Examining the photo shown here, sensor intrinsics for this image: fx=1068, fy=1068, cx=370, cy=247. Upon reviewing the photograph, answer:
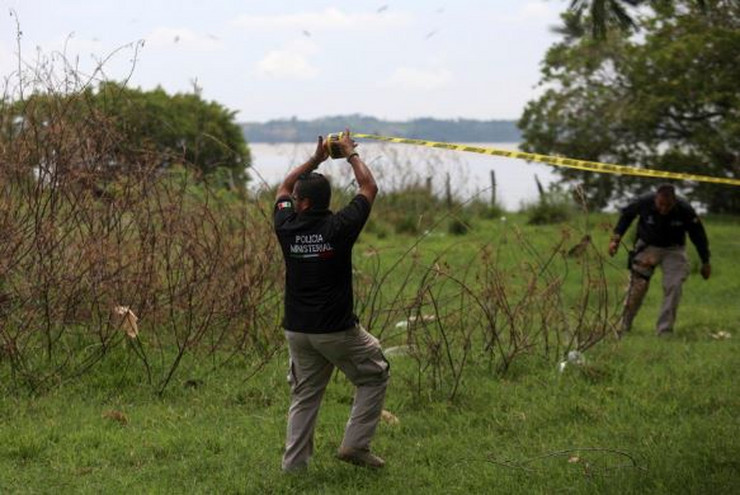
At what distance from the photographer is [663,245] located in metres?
11.1

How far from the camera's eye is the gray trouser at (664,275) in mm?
11094

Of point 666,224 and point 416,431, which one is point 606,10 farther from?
point 666,224

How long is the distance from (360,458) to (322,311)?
95cm

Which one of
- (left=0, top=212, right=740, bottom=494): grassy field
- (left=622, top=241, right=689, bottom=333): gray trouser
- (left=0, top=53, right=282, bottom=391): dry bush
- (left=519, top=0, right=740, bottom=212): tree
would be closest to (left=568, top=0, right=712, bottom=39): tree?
(left=0, top=212, right=740, bottom=494): grassy field

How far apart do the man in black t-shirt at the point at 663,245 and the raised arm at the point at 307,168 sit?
5.22 meters

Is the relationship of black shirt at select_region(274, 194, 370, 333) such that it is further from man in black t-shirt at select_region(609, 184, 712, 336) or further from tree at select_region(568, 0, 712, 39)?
man in black t-shirt at select_region(609, 184, 712, 336)

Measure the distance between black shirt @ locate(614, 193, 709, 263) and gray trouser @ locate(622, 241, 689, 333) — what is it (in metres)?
0.11

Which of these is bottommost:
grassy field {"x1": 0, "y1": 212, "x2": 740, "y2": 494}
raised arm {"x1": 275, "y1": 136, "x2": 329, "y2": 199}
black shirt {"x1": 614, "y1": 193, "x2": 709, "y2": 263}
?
grassy field {"x1": 0, "y1": 212, "x2": 740, "y2": 494}

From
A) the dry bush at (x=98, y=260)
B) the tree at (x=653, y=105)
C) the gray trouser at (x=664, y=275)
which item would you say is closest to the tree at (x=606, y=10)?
the dry bush at (x=98, y=260)

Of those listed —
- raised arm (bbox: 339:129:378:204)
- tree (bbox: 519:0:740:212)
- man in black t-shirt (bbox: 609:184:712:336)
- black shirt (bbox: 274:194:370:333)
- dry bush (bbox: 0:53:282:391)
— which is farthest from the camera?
tree (bbox: 519:0:740:212)

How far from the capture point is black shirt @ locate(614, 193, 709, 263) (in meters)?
10.8

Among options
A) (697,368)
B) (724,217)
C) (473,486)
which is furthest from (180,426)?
(724,217)

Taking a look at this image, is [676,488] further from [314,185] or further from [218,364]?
[218,364]

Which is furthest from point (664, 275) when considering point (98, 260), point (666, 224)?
point (98, 260)
